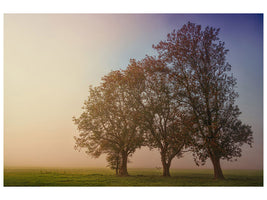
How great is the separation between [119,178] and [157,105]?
4.33 m

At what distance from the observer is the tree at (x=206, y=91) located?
12938mm

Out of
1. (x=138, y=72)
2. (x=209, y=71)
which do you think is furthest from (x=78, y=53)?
(x=209, y=71)

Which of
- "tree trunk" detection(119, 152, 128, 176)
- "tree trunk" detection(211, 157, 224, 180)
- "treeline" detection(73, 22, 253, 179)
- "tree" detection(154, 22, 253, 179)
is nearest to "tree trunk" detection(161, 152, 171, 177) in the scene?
"treeline" detection(73, 22, 253, 179)

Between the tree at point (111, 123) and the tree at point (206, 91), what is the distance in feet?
9.53

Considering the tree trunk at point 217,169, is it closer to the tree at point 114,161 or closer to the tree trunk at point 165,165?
the tree trunk at point 165,165

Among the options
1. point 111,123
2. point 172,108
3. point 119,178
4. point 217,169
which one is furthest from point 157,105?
point 217,169

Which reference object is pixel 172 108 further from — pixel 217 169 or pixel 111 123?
pixel 217 169

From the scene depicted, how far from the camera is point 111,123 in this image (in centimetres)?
1468

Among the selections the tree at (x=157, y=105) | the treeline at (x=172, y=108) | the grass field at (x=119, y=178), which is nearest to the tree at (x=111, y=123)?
the treeline at (x=172, y=108)

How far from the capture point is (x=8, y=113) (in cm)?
1325

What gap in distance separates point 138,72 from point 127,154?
15.1 ft

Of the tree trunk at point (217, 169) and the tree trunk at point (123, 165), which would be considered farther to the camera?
the tree trunk at point (123, 165)

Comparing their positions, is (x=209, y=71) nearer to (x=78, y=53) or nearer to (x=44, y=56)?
(x=78, y=53)
